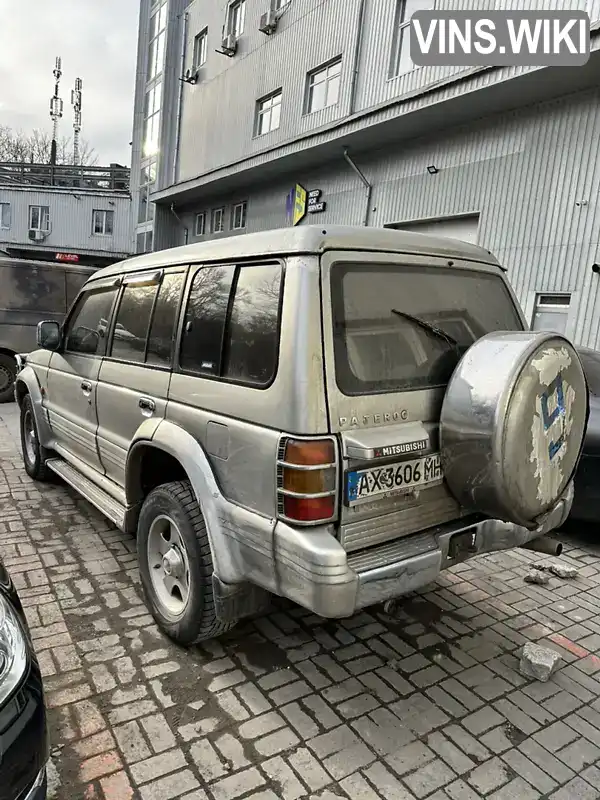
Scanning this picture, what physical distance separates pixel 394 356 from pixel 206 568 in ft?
4.42

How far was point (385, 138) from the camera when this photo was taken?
456 inches

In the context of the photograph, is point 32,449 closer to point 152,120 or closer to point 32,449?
point 32,449

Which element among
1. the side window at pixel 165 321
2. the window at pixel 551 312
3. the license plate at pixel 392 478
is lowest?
the license plate at pixel 392 478

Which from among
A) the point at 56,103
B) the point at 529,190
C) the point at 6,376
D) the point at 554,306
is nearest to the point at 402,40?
the point at 529,190

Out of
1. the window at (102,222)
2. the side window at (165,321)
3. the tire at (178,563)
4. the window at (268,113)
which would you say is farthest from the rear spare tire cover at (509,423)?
the window at (102,222)

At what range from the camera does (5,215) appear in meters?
28.7

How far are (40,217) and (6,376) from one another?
22583 mm

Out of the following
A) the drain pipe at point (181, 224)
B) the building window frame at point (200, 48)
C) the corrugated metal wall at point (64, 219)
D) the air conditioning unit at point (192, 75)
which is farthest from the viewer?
the corrugated metal wall at point (64, 219)

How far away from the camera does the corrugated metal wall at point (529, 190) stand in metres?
8.62

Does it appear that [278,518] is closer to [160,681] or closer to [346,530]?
[346,530]

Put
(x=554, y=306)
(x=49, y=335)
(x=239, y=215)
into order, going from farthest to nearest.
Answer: (x=239, y=215)
(x=554, y=306)
(x=49, y=335)

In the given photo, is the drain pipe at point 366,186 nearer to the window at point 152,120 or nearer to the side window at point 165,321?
the side window at point 165,321

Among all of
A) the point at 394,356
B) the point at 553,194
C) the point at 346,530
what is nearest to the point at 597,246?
the point at 553,194

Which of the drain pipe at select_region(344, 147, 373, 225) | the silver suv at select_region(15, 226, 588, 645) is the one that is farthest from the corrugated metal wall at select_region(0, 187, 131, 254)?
the silver suv at select_region(15, 226, 588, 645)
